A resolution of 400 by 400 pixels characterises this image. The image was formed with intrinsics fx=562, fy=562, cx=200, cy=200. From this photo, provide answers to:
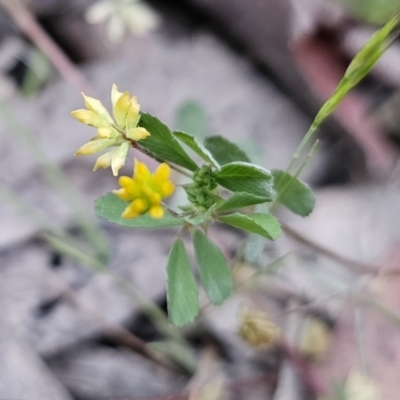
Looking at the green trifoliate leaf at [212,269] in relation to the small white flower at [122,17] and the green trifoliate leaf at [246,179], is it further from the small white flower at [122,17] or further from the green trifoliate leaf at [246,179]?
the small white flower at [122,17]

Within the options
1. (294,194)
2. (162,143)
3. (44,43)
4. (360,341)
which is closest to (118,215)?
(162,143)

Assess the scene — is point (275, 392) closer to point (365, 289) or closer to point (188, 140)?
point (365, 289)

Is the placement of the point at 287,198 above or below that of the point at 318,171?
below

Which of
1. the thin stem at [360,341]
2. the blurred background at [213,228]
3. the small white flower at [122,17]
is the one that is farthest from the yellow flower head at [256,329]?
the small white flower at [122,17]

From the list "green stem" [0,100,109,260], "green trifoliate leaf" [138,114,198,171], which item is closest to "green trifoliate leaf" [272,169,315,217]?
"green trifoliate leaf" [138,114,198,171]

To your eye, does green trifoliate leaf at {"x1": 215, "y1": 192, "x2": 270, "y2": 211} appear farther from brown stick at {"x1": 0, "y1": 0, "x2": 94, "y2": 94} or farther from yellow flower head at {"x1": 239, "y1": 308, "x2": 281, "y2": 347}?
brown stick at {"x1": 0, "y1": 0, "x2": 94, "y2": 94}

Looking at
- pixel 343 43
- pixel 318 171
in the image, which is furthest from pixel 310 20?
pixel 318 171
